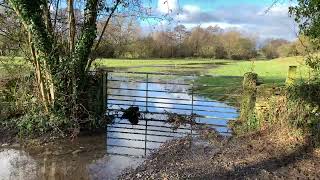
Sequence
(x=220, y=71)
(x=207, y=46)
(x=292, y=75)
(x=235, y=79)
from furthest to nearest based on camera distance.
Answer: (x=207, y=46) → (x=220, y=71) → (x=235, y=79) → (x=292, y=75)

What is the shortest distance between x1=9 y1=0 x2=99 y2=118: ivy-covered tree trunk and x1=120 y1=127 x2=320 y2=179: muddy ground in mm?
3449

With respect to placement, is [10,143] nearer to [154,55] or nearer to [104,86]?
[104,86]

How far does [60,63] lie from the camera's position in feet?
39.9

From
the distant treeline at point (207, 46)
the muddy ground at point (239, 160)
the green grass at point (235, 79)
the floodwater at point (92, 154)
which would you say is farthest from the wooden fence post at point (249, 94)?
the distant treeline at point (207, 46)

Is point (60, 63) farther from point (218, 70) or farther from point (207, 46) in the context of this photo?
point (207, 46)

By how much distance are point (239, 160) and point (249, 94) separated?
164 inches

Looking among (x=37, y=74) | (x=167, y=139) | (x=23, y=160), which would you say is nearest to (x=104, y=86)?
(x=37, y=74)

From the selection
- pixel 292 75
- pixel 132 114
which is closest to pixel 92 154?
pixel 132 114

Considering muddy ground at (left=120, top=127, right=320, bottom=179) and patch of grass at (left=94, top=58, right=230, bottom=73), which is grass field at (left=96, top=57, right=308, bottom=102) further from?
muddy ground at (left=120, top=127, right=320, bottom=179)

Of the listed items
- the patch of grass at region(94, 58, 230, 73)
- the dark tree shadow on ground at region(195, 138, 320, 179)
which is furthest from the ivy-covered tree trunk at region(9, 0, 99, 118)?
the patch of grass at region(94, 58, 230, 73)

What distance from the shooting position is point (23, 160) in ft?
31.4

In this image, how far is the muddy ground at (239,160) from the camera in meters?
7.73

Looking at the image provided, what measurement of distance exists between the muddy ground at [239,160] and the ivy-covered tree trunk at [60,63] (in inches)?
136

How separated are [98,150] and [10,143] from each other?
2.34 meters
